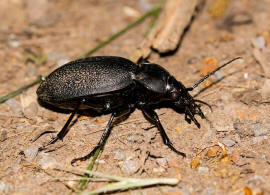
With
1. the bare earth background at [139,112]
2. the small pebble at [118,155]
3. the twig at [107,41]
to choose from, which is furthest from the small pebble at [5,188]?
the twig at [107,41]

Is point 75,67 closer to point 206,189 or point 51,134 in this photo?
point 51,134

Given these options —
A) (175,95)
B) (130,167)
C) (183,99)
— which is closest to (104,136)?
(130,167)

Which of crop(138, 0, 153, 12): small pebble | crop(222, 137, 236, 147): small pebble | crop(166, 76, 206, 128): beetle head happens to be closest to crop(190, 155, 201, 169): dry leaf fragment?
crop(222, 137, 236, 147): small pebble

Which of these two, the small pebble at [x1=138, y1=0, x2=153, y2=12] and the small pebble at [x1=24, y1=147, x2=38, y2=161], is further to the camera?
the small pebble at [x1=138, y1=0, x2=153, y2=12]

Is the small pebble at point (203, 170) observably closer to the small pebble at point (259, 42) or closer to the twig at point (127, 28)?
the small pebble at point (259, 42)

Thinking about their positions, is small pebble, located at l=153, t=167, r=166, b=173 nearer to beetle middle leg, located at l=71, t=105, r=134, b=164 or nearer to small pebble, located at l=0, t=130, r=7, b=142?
beetle middle leg, located at l=71, t=105, r=134, b=164

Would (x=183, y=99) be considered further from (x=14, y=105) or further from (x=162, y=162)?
(x=14, y=105)

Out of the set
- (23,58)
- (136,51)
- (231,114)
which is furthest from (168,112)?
(23,58)
